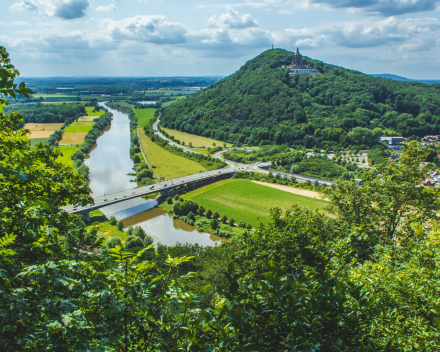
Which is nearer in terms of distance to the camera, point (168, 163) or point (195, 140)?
point (168, 163)

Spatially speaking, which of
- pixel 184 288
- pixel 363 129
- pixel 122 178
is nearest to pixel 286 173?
pixel 122 178

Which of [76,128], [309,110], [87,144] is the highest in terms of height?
[309,110]

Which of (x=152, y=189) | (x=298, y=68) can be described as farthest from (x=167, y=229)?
(x=298, y=68)

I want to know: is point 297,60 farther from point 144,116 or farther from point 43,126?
point 43,126

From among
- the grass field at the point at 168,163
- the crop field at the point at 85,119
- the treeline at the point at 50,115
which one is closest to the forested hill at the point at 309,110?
the grass field at the point at 168,163

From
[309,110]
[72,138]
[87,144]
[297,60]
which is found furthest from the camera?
[297,60]

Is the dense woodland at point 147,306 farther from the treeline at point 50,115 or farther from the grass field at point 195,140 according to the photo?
the treeline at point 50,115

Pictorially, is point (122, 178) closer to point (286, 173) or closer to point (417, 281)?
point (286, 173)

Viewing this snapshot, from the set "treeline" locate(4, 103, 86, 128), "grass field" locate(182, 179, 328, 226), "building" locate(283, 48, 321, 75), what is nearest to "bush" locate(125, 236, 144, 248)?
"grass field" locate(182, 179, 328, 226)
